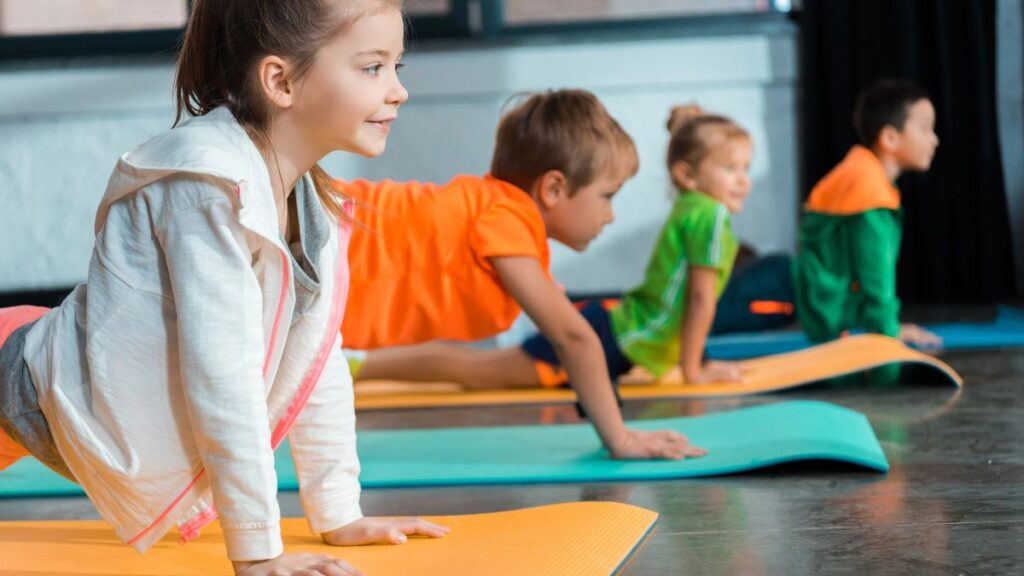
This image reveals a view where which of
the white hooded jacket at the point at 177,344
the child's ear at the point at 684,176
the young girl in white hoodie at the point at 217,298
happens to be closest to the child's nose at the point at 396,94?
the young girl in white hoodie at the point at 217,298

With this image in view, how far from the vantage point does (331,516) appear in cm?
135

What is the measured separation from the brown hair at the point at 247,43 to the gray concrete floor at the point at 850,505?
0.55 metres

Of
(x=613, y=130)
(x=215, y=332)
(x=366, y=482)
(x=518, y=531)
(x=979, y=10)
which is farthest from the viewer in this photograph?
(x=979, y=10)

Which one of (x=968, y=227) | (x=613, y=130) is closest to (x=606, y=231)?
(x=968, y=227)

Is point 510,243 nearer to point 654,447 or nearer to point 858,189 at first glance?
point 654,447

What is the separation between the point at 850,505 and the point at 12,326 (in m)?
0.90

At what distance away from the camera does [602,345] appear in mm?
2668

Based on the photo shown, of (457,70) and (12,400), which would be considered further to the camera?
(457,70)

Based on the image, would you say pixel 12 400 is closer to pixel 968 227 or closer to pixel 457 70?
pixel 457 70

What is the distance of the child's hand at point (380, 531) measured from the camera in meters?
1.34

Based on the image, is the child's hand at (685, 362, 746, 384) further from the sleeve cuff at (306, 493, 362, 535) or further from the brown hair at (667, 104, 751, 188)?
the sleeve cuff at (306, 493, 362, 535)

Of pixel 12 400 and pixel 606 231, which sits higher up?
pixel 12 400

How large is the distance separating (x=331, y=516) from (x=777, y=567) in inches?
18.1

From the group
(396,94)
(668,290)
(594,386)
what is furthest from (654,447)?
(668,290)
